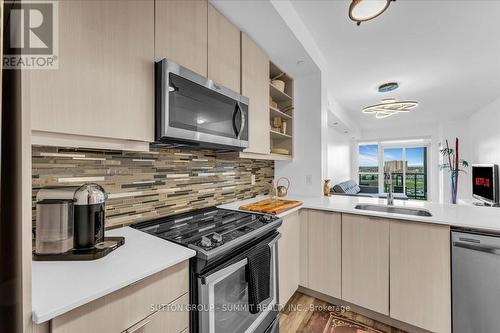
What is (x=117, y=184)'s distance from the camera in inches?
48.4

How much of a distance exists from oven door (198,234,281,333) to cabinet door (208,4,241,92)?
119 centimetres

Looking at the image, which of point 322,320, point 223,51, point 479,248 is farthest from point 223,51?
point 322,320

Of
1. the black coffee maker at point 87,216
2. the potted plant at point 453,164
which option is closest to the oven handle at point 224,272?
the black coffee maker at point 87,216

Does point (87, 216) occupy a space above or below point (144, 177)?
below

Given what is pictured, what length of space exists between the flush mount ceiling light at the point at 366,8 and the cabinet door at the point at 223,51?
862mm

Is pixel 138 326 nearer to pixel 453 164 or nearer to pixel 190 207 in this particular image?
pixel 190 207

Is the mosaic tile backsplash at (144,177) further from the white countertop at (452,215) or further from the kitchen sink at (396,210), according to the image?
the kitchen sink at (396,210)

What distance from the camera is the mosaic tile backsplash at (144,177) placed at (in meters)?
1.02

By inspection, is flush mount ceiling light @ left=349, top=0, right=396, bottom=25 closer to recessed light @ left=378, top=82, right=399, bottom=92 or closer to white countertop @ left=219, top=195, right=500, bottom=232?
white countertop @ left=219, top=195, right=500, bottom=232

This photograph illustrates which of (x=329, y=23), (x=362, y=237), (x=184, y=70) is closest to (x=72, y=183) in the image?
(x=184, y=70)

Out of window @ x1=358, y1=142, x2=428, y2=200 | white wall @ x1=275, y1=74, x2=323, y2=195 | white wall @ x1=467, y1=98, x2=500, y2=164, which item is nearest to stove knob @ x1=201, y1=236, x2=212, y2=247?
white wall @ x1=275, y1=74, x2=323, y2=195

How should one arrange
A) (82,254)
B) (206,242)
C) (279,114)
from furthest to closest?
(279,114) < (206,242) < (82,254)

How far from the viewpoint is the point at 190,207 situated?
1688 mm

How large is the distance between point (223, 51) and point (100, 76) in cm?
93
